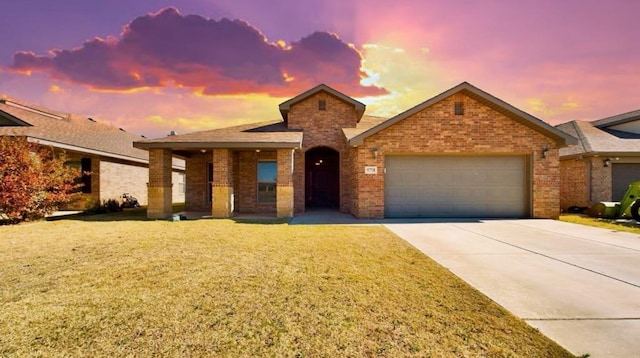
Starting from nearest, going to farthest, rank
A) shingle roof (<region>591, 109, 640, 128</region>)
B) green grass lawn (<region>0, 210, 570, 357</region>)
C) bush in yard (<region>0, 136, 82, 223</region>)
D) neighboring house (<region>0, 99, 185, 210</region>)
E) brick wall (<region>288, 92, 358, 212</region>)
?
green grass lawn (<region>0, 210, 570, 357</region>) < bush in yard (<region>0, 136, 82, 223</region>) < neighboring house (<region>0, 99, 185, 210</region>) < brick wall (<region>288, 92, 358, 212</region>) < shingle roof (<region>591, 109, 640, 128</region>)

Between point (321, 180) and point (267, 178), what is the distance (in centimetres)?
559

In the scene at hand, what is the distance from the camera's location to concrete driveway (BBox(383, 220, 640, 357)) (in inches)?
125

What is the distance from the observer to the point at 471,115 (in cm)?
1239

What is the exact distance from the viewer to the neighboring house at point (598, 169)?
15.4 meters

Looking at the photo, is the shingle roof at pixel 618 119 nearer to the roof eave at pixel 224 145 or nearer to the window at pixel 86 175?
the roof eave at pixel 224 145

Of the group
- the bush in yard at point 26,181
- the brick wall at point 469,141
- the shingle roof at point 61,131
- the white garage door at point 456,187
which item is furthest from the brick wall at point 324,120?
the shingle roof at point 61,131

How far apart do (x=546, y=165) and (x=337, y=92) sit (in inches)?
393

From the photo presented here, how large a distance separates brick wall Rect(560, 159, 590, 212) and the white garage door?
6.24 meters

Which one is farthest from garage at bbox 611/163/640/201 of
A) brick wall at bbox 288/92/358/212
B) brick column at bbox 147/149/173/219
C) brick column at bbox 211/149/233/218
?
brick column at bbox 147/149/173/219

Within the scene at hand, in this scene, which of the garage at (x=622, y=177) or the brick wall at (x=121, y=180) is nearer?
the garage at (x=622, y=177)

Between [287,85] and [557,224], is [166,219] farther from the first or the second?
[557,224]

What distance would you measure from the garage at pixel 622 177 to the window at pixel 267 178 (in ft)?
59.5

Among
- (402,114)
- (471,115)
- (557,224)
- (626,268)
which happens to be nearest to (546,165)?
(557,224)

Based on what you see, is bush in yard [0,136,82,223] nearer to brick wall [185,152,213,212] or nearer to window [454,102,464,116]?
brick wall [185,152,213,212]
